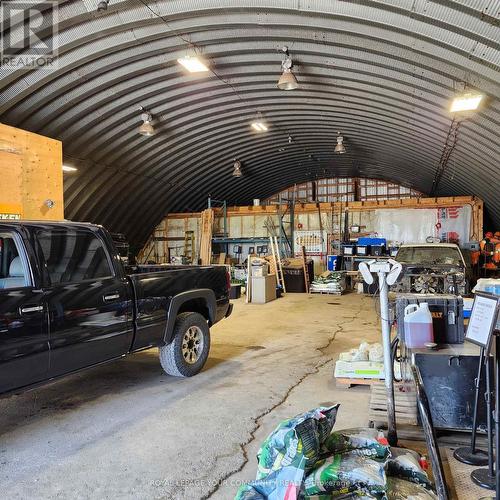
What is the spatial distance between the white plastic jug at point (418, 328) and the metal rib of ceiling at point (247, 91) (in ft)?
13.2

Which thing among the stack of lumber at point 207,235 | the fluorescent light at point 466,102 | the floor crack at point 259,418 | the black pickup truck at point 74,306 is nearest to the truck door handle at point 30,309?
the black pickup truck at point 74,306

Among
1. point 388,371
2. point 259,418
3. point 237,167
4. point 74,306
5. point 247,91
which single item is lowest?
point 259,418

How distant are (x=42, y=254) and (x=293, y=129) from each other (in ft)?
36.6

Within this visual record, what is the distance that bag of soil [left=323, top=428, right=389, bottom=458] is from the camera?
8.32 ft

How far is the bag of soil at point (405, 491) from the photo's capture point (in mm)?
2279

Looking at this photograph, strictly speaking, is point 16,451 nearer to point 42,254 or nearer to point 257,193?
point 42,254

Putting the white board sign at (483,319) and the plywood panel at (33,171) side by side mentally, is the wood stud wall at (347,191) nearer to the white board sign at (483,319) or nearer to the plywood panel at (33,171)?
the plywood panel at (33,171)

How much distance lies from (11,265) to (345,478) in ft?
10.4

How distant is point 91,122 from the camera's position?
1021 centimetres

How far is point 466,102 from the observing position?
293 inches

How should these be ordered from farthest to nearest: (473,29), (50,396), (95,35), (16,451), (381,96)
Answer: (381,96)
(95,35)
(473,29)
(50,396)
(16,451)

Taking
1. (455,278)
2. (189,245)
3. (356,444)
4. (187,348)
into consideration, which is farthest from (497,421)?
(189,245)

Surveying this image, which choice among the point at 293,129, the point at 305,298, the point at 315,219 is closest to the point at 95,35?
the point at 293,129

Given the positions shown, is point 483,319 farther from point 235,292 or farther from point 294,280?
point 294,280
